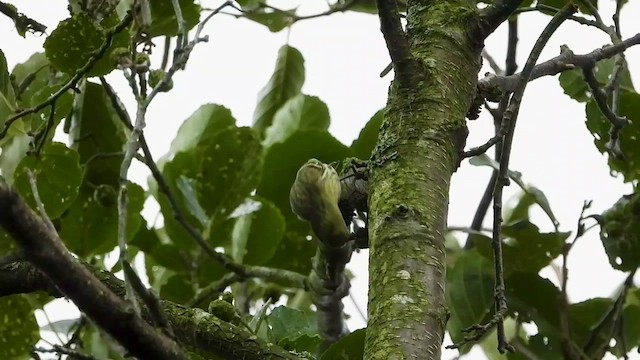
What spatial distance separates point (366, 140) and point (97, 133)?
0.30m

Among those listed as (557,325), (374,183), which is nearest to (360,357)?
(374,183)

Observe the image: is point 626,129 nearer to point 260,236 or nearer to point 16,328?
point 260,236

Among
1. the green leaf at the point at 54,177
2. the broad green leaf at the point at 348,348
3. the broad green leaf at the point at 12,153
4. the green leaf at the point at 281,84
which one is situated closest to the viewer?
the broad green leaf at the point at 348,348

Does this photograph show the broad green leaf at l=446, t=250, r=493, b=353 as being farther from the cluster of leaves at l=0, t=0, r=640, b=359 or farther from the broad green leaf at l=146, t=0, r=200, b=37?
the broad green leaf at l=146, t=0, r=200, b=37

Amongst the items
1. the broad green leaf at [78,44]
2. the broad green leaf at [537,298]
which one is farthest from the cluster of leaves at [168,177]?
the broad green leaf at [537,298]

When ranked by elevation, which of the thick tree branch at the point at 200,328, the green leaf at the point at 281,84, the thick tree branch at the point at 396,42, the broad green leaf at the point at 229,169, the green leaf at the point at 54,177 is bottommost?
the thick tree branch at the point at 200,328

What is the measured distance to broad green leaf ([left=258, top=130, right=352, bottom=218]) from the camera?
94 cm

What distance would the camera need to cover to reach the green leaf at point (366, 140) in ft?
3.20

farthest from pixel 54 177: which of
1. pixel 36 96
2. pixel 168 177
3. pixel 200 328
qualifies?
pixel 200 328

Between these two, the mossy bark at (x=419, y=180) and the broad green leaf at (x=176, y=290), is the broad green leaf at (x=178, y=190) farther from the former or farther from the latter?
the mossy bark at (x=419, y=180)

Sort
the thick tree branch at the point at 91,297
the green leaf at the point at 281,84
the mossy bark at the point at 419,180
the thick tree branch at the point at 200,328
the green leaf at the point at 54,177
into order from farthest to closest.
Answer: the green leaf at the point at 281,84 < the green leaf at the point at 54,177 < the thick tree branch at the point at 200,328 < the mossy bark at the point at 419,180 < the thick tree branch at the point at 91,297

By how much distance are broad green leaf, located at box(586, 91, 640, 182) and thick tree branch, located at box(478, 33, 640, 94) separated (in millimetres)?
250

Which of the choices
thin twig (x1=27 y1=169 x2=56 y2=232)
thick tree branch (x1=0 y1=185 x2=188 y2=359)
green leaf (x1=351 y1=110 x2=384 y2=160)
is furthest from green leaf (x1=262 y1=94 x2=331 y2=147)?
thick tree branch (x1=0 y1=185 x2=188 y2=359)

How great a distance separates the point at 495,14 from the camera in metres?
0.62
